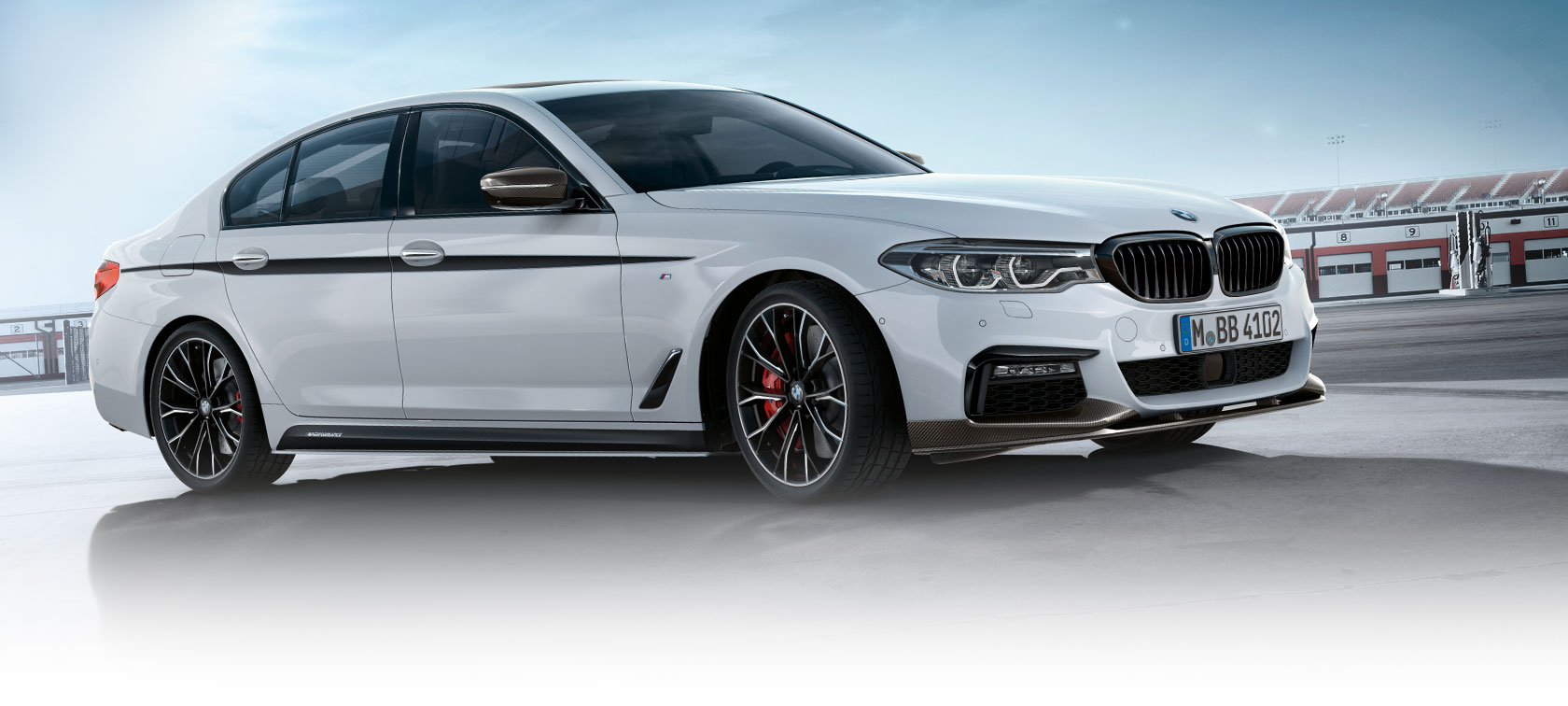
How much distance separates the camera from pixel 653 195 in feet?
17.1

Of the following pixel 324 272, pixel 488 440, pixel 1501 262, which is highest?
pixel 1501 262

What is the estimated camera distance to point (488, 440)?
5.53 meters

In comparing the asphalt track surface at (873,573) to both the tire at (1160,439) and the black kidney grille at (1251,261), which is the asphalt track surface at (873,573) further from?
the black kidney grille at (1251,261)

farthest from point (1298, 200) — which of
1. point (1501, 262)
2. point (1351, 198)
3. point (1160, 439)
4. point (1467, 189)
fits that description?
point (1160, 439)

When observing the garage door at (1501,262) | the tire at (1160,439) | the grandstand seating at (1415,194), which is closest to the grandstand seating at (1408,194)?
the grandstand seating at (1415,194)

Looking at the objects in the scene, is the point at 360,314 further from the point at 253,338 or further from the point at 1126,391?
the point at 1126,391

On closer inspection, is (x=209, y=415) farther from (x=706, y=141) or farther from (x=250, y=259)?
(x=706, y=141)

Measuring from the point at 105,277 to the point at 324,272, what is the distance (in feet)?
5.55

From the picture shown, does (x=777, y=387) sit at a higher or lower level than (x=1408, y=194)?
lower

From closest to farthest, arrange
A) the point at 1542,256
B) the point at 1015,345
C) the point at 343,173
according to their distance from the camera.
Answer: the point at 1015,345
the point at 343,173
the point at 1542,256

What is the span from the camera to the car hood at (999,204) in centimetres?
456

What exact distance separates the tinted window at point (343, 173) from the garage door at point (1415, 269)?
74823mm

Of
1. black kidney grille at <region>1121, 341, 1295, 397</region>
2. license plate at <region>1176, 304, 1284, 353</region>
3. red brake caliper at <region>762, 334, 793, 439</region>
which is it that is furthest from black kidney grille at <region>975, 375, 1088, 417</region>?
red brake caliper at <region>762, 334, 793, 439</region>

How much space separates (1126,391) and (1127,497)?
455 millimetres
